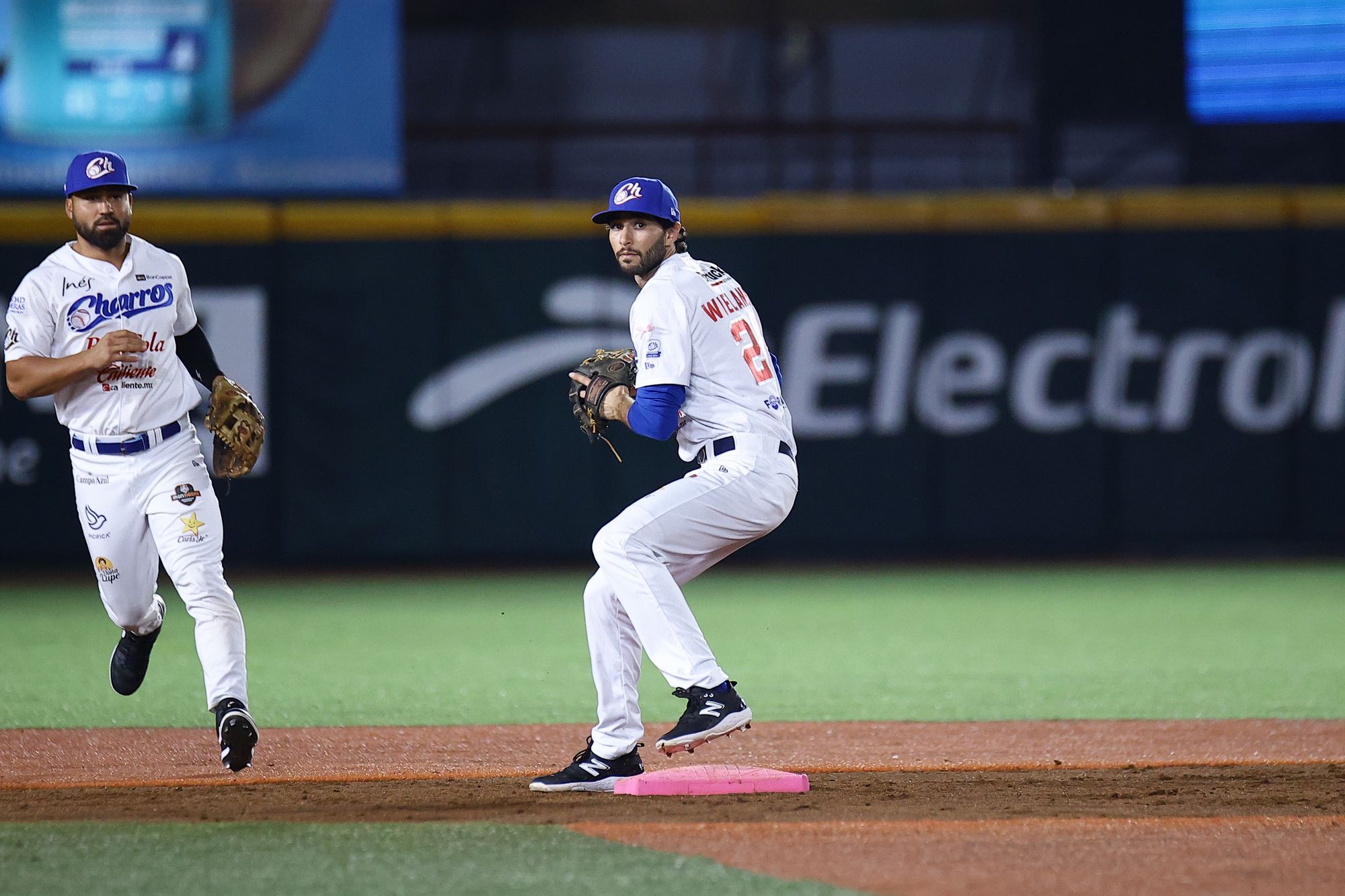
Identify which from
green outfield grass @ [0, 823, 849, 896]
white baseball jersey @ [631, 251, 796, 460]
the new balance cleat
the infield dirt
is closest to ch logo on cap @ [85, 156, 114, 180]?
the new balance cleat

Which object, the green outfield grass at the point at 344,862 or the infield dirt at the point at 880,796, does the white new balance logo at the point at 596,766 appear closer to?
the infield dirt at the point at 880,796

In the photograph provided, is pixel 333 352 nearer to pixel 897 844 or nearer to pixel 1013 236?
pixel 1013 236

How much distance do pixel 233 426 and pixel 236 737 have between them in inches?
46.5

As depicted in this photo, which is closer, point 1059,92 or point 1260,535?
point 1260,535

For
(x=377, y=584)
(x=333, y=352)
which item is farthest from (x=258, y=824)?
(x=333, y=352)

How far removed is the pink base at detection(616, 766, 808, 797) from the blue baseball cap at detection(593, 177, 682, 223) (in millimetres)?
1636

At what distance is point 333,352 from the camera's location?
12.4m

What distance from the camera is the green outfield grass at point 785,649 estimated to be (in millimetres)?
6543

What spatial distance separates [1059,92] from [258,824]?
37.0 feet

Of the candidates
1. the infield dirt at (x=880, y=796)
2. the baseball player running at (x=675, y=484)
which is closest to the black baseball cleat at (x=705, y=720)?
the baseball player running at (x=675, y=484)

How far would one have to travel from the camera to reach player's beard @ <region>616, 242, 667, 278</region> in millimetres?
4836

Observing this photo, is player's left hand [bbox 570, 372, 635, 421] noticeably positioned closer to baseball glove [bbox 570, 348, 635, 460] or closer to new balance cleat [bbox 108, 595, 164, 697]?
baseball glove [bbox 570, 348, 635, 460]

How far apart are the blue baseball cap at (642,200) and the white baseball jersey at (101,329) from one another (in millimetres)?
1535

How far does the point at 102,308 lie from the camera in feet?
16.9
